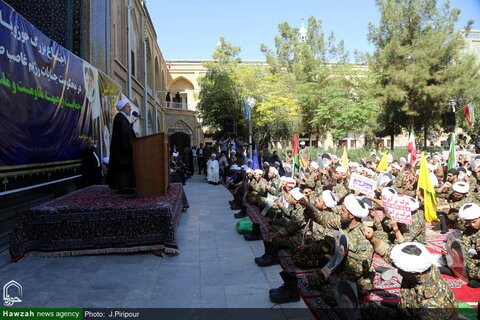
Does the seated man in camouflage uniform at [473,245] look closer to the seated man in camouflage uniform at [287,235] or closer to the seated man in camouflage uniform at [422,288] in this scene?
the seated man in camouflage uniform at [422,288]

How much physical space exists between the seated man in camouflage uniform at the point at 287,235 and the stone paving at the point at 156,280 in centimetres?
13

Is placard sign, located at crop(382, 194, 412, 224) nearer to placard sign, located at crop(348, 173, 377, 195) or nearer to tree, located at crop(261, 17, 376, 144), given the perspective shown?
placard sign, located at crop(348, 173, 377, 195)

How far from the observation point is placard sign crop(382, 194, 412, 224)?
15.3 feet

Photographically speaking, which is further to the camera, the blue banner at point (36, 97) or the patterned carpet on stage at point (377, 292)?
the blue banner at point (36, 97)

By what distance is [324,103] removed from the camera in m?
27.5

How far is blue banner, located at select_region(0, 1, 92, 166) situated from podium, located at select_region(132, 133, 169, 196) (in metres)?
1.75

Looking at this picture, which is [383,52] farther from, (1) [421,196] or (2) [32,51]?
(2) [32,51]

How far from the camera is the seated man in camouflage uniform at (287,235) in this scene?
4.59 metres

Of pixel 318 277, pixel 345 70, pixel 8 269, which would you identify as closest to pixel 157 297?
pixel 318 277

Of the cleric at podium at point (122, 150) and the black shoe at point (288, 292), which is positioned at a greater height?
the cleric at podium at point (122, 150)

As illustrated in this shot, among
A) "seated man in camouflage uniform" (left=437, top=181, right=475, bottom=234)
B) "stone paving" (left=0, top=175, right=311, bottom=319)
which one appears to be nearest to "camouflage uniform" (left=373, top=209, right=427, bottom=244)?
"seated man in camouflage uniform" (left=437, top=181, right=475, bottom=234)

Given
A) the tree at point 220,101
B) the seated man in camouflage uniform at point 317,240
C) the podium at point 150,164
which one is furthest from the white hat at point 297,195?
the tree at point 220,101

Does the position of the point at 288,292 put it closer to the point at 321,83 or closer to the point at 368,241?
the point at 368,241

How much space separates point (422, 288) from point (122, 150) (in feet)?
Answer: 14.2
